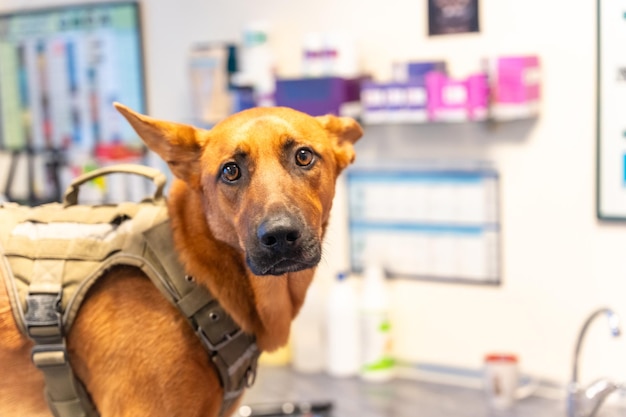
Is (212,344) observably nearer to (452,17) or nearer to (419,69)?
(419,69)

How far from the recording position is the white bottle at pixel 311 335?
238cm

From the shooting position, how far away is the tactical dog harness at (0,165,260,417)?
4.09 ft

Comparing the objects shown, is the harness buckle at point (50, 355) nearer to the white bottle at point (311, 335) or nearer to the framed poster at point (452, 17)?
the white bottle at point (311, 335)

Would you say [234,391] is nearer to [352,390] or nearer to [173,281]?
[173,281]

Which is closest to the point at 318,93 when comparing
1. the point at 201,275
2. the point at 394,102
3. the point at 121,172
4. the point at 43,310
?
the point at 394,102

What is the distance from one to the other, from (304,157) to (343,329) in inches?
44.3

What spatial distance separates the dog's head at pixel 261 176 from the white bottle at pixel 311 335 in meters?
1.07

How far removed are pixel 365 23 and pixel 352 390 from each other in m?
1.00

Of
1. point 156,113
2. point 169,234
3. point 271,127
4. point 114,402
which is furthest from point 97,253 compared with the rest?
point 156,113

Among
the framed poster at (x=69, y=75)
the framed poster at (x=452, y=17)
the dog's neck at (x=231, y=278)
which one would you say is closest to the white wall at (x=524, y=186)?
the framed poster at (x=452, y=17)

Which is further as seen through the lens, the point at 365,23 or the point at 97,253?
the point at 365,23

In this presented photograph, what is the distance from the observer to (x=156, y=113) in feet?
8.93

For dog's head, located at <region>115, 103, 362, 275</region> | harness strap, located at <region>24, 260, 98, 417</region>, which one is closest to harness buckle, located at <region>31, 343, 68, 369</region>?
harness strap, located at <region>24, 260, 98, 417</region>

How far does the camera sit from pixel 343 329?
7.64 feet
